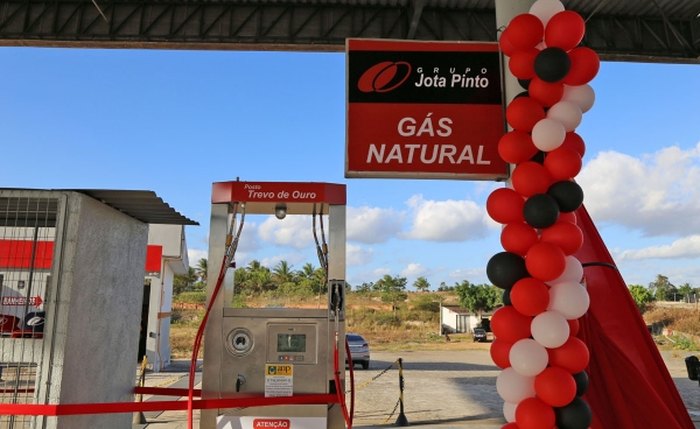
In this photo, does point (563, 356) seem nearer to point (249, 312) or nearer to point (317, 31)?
point (249, 312)

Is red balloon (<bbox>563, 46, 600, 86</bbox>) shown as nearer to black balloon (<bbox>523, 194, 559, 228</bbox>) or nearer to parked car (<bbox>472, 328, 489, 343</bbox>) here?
black balloon (<bbox>523, 194, 559, 228</bbox>)

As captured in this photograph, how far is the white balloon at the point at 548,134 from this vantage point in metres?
3.27

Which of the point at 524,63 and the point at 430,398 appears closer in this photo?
the point at 524,63

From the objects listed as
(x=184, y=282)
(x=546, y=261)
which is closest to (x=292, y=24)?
(x=546, y=261)

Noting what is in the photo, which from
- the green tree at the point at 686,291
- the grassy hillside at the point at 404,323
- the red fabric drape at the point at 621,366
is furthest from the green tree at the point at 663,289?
the red fabric drape at the point at 621,366

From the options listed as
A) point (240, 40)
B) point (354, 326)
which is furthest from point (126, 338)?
point (354, 326)

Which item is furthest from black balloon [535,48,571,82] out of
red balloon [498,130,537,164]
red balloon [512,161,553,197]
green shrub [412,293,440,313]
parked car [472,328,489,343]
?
green shrub [412,293,440,313]

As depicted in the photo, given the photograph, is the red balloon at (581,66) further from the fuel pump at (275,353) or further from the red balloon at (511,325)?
the fuel pump at (275,353)

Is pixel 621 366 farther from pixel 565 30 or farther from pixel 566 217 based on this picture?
pixel 565 30

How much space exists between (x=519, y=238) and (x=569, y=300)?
0.47m

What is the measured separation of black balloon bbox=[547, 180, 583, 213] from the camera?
3.19 meters

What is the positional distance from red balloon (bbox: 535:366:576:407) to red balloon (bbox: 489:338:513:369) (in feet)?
0.89

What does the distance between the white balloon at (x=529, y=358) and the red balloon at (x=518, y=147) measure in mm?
1218

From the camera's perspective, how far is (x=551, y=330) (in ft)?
9.80
